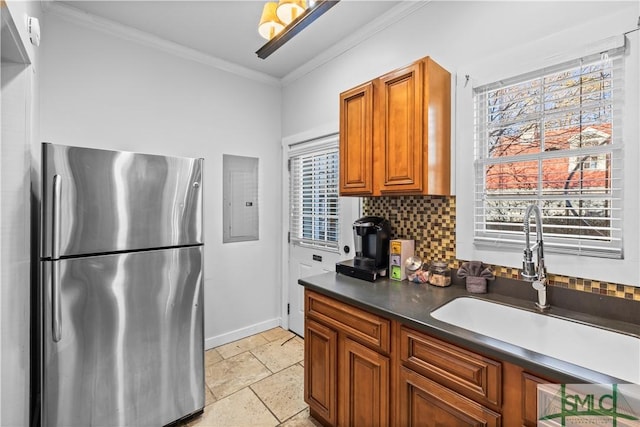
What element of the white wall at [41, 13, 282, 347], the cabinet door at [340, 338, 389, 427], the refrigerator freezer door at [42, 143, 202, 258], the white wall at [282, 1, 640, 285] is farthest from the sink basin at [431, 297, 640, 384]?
the white wall at [41, 13, 282, 347]

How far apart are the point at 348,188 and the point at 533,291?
3.98ft

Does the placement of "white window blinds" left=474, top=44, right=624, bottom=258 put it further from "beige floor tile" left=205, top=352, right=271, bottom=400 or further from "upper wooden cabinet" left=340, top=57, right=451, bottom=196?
"beige floor tile" left=205, top=352, right=271, bottom=400

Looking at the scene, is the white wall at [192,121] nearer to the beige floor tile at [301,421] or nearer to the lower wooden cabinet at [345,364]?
the beige floor tile at [301,421]

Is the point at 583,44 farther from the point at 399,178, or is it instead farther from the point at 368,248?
the point at 368,248

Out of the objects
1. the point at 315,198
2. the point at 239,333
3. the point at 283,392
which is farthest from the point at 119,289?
the point at 315,198

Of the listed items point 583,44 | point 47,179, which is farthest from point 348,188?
point 47,179

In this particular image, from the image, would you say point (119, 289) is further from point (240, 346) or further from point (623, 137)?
point (623, 137)

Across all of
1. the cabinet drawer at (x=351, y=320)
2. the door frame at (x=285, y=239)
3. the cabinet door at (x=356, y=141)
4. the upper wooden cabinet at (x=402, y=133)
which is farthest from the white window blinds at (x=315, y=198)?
the cabinet drawer at (x=351, y=320)

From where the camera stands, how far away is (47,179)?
1.43 m

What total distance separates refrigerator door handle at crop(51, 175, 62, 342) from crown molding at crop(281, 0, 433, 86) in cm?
223

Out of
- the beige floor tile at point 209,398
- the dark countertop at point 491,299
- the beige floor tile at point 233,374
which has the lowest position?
the beige floor tile at point 209,398

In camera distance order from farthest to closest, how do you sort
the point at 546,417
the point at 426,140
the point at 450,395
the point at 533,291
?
1. the point at 426,140
2. the point at 533,291
3. the point at 450,395
4. the point at 546,417

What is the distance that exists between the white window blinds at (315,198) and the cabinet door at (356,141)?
1.82ft

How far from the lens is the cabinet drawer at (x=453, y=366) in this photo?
108 centimetres
